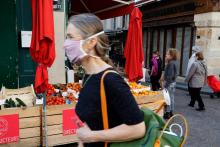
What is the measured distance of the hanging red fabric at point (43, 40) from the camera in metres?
4.47

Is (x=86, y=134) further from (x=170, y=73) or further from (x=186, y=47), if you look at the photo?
(x=186, y=47)

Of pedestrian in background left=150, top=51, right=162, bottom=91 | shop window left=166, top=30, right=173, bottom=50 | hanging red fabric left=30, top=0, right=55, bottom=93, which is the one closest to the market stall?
hanging red fabric left=30, top=0, right=55, bottom=93

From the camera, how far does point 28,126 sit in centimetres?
496

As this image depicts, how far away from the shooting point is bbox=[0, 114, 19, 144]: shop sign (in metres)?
4.78

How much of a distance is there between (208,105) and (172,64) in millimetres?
3091

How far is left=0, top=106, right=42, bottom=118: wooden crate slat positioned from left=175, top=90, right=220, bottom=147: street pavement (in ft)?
9.44

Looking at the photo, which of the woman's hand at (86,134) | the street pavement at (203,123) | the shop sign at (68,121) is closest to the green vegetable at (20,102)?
the shop sign at (68,121)

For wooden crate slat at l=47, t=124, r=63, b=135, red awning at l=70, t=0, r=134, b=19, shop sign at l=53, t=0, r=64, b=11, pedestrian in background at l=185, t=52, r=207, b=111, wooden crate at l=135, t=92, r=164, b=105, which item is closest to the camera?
wooden crate slat at l=47, t=124, r=63, b=135

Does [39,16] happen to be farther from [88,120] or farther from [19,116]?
[88,120]

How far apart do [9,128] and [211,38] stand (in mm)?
11915

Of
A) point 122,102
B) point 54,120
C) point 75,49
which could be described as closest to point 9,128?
point 54,120

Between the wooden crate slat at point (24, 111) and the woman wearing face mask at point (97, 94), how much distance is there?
3.24 meters

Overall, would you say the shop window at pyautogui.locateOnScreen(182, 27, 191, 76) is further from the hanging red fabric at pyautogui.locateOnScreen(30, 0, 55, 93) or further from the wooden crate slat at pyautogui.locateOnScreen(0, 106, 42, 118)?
the hanging red fabric at pyautogui.locateOnScreen(30, 0, 55, 93)

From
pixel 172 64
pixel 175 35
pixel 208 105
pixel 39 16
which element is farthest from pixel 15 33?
pixel 175 35
